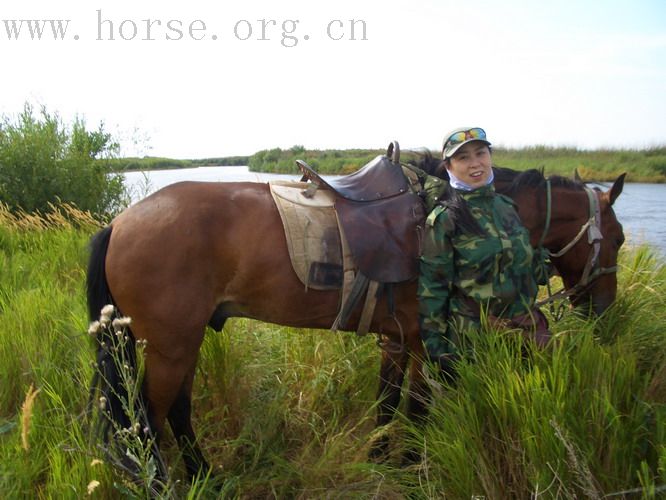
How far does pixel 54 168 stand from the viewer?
26.6 ft

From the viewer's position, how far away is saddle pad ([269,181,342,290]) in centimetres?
232

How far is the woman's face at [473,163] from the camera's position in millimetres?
2340

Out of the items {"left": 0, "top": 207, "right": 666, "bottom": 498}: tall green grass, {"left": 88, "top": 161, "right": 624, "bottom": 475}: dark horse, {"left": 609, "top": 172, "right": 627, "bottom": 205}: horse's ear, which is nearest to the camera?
{"left": 0, "top": 207, "right": 666, "bottom": 498}: tall green grass

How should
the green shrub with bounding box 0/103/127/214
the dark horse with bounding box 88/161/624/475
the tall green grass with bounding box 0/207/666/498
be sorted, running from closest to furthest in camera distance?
the tall green grass with bounding box 0/207/666/498 < the dark horse with bounding box 88/161/624/475 < the green shrub with bounding box 0/103/127/214

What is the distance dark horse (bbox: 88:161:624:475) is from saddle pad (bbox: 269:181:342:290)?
53mm

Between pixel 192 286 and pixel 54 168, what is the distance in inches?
292

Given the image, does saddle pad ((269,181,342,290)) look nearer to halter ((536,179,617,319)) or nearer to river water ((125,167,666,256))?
halter ((536,179,617,319))

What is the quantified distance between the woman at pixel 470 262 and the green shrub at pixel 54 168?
7516 millimetres

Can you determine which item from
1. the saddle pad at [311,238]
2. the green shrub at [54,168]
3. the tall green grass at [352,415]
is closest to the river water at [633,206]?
the green shrub at [54,168]

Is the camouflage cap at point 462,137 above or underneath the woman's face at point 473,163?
above

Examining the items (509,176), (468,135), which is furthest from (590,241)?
(468,135)

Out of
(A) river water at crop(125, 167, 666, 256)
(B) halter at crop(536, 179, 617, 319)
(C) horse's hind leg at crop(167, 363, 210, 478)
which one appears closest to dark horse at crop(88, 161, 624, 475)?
(C) horse's hind leg at crop(167, 363, 210, 478)

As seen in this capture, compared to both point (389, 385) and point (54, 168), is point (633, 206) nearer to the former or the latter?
point (389, 385)

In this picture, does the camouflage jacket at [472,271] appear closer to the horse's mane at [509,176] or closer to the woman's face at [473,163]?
the woman's face at [473,163]
